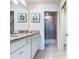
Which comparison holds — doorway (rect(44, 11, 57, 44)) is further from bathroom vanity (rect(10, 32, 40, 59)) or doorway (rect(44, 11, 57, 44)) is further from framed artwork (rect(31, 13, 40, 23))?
bathroom vanity (rect(10, 32, 40, 59))

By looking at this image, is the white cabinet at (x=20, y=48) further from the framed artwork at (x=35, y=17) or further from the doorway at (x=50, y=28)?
the doorway at (x=50, y=28)

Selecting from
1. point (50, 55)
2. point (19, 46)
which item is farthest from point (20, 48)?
point (50, 55)

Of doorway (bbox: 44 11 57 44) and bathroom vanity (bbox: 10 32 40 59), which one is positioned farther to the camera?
doorway (bbox: 44 11 57 44)

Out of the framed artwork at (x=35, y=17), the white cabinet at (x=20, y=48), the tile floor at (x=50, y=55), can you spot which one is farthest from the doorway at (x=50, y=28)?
the white cabinet at (x=20, y=48)

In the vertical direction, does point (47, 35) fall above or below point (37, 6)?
below

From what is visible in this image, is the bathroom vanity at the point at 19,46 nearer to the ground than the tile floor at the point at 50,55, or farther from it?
farther from it

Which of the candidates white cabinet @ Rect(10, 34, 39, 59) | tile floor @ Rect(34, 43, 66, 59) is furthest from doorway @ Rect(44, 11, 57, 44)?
white cabinet @ Rect(10, 34, 39, 59)

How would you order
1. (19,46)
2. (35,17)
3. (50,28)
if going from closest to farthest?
Result: (19,46) < (35,17) < (50,28)

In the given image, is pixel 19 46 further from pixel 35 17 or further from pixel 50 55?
pixel 35 17
